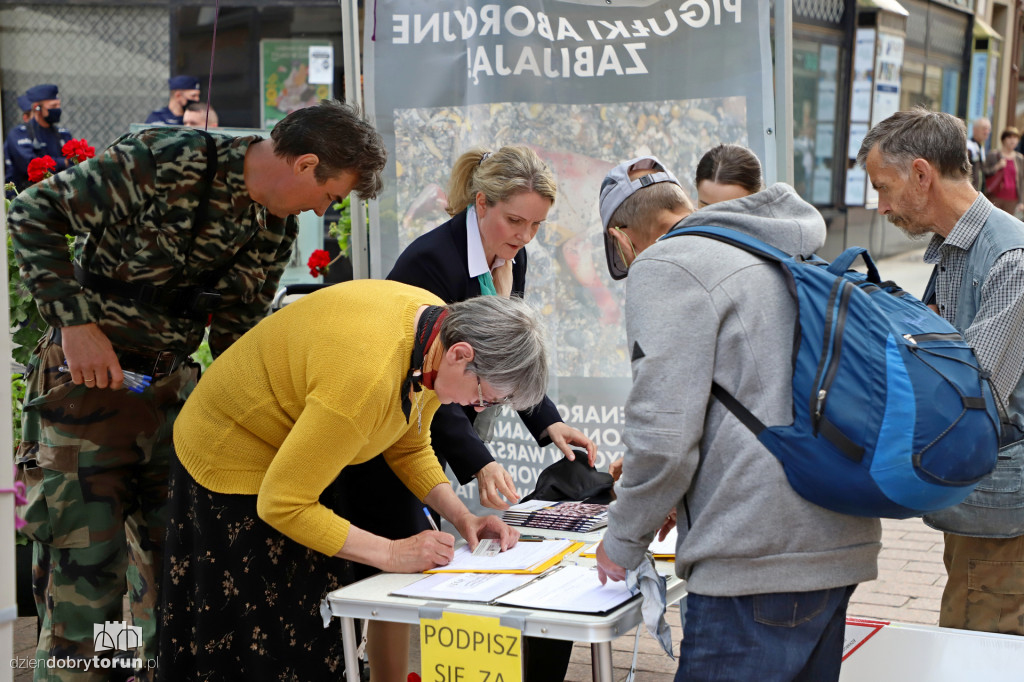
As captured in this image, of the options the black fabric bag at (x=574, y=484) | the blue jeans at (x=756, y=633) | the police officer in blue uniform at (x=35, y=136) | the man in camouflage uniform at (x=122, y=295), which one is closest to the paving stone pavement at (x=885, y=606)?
the black fabric bag at (x=574, y=484)

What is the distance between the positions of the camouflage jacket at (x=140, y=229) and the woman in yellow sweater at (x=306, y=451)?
43 cm

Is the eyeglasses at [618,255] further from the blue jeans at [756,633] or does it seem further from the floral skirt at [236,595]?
the floral skirt at [236,595]

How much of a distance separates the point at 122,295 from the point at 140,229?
0.17 metres

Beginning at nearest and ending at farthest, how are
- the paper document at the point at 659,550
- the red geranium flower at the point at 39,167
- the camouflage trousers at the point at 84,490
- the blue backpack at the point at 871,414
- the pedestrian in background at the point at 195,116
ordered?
1. the blue backpack at the point at 871,414
2. the paper document at the point at 659,550
3. the camouflage trousers at the point at 84,490
4. the red geranium flower at the point at 39,167
5. the pedestrian in background at the point at 195,116

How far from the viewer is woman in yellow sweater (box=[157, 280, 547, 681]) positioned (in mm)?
1984

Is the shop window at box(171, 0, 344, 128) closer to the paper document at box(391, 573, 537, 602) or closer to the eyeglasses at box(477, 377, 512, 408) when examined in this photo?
the eyeglasses at box(477, 377, 512, 408)

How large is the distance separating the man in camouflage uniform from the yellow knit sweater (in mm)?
416

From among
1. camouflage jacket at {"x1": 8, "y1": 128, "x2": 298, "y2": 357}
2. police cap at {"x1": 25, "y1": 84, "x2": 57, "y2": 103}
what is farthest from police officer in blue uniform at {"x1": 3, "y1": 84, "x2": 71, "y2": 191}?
camouflage jacket at {"x1": 8, "y1": 128, "x2": 298, "y2": 357}

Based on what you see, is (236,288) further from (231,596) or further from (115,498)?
(231,596)

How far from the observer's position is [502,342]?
2.00m

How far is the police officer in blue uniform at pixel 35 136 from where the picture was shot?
736 cm

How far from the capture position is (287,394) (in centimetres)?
211

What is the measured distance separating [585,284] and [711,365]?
6.94ft

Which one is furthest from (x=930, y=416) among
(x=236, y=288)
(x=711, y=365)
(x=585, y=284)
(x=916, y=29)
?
(x=916, y=29)
